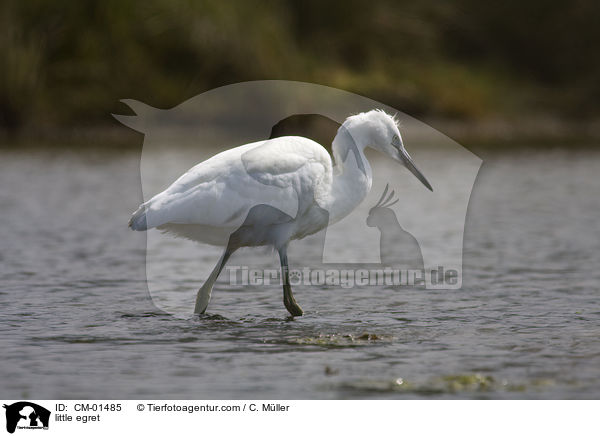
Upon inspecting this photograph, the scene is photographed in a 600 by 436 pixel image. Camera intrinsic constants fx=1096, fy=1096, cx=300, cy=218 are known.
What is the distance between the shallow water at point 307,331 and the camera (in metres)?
6.93

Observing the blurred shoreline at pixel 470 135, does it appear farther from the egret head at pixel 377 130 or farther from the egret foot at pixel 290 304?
the egret foot at pixel 290 304

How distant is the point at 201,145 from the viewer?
26266 millimetres

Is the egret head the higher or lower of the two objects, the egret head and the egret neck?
the higher

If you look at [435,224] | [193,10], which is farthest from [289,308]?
[193,10]

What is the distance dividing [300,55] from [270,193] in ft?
72.0

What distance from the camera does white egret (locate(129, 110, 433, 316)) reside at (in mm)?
8781

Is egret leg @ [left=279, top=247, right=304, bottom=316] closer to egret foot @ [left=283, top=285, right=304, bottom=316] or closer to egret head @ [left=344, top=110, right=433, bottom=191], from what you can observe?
egret foot @ [left=283, top=285, right=304, bottom=316]

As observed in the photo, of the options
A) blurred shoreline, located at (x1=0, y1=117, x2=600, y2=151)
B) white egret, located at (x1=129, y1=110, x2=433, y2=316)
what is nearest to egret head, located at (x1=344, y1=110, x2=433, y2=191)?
white egret, located at (x1=129, y1=110, x2=433, y2=316)

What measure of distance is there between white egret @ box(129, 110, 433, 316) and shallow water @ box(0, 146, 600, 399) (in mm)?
713

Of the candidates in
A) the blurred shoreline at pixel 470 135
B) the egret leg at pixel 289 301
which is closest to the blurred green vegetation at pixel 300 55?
the blurred shoreline at pixel 470 135

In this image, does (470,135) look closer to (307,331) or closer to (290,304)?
(290,304)

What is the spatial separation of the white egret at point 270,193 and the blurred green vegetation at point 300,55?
1872 cm

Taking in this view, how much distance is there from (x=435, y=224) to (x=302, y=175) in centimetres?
673

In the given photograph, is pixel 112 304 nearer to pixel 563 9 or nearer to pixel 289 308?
pixel 289 308
